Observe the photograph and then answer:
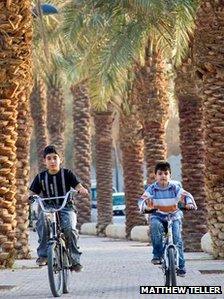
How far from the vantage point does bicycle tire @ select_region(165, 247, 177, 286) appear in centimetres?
1212

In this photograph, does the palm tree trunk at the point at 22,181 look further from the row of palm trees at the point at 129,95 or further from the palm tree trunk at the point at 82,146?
the palm tree trunk at the point at 82,146

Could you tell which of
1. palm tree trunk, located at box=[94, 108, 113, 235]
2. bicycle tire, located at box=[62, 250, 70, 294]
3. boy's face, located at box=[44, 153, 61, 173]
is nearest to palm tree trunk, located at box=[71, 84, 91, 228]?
palm tree trunk, located at box=[94, 108, 113, 235]

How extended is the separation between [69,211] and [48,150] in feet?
2.69

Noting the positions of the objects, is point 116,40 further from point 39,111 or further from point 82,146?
point 39,111

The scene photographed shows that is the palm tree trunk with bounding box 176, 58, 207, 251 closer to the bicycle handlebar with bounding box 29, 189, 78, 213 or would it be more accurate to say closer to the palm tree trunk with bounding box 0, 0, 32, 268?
the palm tree trunk with bounding box 0, 0, 32, 268

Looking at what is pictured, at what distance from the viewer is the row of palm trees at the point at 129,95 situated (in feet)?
56.7

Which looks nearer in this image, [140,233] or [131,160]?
[140,233]

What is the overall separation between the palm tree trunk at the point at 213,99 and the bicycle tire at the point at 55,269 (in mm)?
7473

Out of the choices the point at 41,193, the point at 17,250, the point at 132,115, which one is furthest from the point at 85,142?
the point at 41,193

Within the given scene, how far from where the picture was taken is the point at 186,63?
25094mm

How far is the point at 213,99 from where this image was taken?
64.4 feet

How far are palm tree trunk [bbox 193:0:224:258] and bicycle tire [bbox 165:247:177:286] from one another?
283 inches

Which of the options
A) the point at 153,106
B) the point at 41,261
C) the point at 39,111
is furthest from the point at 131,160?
the point at 41,261

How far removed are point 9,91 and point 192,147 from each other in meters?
8.99
